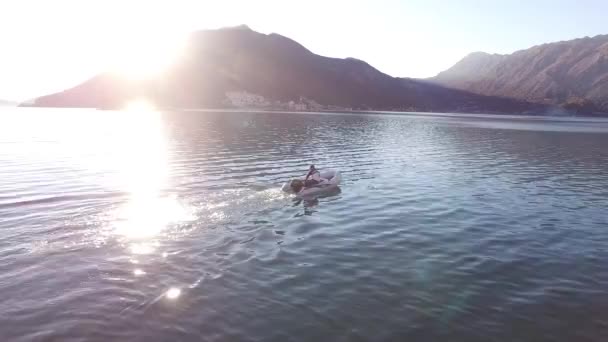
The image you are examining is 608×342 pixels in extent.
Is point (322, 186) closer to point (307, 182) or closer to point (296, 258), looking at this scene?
point (307, 182)

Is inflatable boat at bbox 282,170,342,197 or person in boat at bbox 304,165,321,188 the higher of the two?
person in boat at bbox 304,165,321,188

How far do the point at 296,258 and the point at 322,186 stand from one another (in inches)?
504

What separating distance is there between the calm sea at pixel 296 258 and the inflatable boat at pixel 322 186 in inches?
36.8

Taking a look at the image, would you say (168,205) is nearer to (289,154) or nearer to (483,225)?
(483,225)

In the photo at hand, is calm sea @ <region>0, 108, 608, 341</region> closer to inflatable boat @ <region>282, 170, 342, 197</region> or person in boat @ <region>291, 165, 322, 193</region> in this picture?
inflatable boat @ <region>282, 170, 342, 197</region>

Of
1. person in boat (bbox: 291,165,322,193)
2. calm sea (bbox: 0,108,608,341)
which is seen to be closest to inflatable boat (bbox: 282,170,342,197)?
person in boat (bbox: 291,165,322,193)

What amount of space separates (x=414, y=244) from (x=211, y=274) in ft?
31.8

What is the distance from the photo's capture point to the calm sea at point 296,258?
40.5 ft

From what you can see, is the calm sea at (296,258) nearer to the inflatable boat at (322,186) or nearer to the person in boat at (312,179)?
the inflatable boat at (322,186)

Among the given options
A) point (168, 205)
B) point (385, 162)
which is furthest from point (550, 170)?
point (168, 205)

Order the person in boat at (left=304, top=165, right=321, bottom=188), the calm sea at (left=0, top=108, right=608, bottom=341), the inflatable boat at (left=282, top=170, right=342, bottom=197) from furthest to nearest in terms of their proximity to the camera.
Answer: the person in boat at (left=304, top=165, right=321, bottom=188) < the inflatable boat at (left=282, top=170, right=342, bottom=197) < the calm sea at (left=0, top=108, right=608, bottom=341)

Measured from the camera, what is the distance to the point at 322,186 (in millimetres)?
29812

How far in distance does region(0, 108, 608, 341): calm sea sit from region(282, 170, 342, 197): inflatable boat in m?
0.93

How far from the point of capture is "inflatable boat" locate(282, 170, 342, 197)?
94.4 feet
